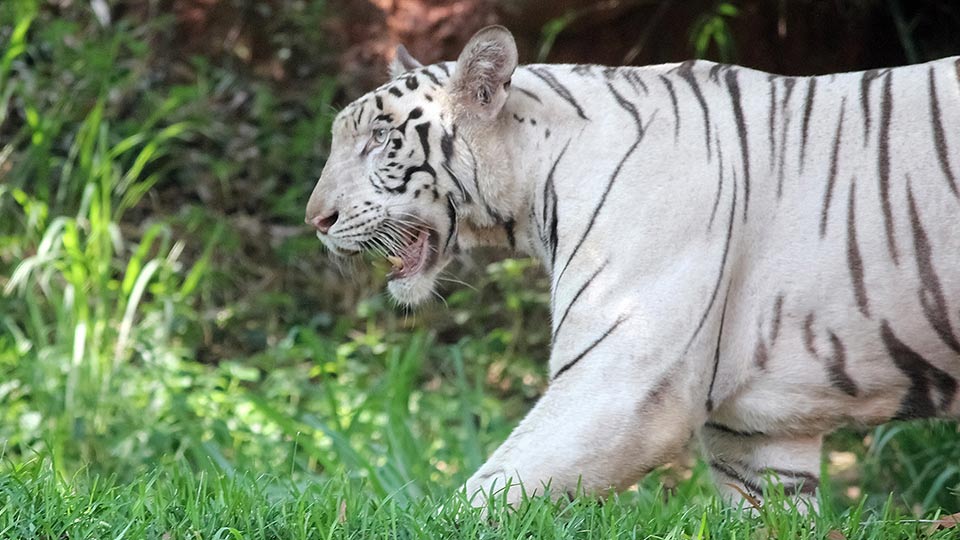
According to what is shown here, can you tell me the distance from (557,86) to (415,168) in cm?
43

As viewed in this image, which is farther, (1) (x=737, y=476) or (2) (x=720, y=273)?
(1) (x=737, y=476)

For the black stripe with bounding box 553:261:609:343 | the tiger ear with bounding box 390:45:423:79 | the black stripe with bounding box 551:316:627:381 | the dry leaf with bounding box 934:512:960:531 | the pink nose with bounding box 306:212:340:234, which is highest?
the tiger ear with bounding box 390:45:423:79

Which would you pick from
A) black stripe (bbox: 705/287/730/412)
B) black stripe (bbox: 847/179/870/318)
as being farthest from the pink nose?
black stripe (bbox: 847/179/870/318)

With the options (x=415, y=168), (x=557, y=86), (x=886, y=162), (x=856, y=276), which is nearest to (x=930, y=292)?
(x=856, y=276)

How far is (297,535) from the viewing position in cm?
243

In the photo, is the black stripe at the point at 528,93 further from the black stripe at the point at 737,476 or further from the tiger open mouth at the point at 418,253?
the black stripe at the point at 737,476

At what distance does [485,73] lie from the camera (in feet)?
10.3

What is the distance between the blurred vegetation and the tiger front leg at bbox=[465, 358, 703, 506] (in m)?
1.80

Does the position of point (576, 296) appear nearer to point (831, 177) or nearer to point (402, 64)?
point (831, 177)

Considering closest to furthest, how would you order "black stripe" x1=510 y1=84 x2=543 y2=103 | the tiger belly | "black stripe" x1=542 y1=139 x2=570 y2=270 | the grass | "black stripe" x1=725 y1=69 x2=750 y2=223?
1. the grass
2. the tiger belly
3. "black stripe" x1=725 y1=69 x2=750 y2=223
4. "black stripe" x1=542 y1=139 x2=570 y2=270
5. "black stripe" x1=510 y1=84 x2=543 y2=103

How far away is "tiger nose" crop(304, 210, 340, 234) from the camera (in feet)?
10.8

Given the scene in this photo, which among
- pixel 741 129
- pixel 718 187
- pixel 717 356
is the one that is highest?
pixel 741 129

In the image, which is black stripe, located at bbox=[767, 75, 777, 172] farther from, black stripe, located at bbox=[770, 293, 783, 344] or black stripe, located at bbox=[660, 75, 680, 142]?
black stripe, located at bbox=[770, 293, 783, 344]

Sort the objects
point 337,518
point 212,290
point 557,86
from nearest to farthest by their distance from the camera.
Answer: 1. point 337,518
2. point 557,86
3. point 212,290
